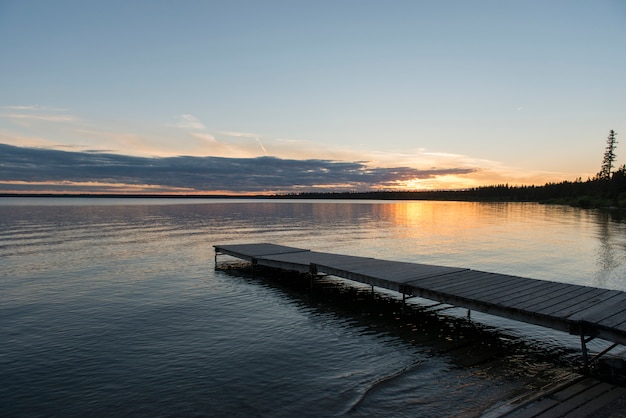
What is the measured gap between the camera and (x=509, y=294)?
12734 millimetres

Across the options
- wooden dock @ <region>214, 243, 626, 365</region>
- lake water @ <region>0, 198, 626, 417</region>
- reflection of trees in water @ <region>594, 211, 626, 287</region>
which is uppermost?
wooden dock @ <region>214, 243, 626, 365</region>

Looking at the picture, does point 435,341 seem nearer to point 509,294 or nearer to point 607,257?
point 509,294

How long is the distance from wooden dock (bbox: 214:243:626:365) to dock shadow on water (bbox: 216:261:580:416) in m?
0.99

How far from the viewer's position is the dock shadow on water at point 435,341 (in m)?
9.40

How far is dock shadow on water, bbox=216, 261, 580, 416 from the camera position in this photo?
9.40 m

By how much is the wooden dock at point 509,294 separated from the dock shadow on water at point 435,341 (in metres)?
0.99

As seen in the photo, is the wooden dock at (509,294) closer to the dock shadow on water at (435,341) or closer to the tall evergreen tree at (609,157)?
the dock shadow on water at (435,341)

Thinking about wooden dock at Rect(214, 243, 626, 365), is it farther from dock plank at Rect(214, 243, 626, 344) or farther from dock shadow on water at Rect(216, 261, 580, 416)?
dock shadow on water at Rect(216, 261, 580, 416)

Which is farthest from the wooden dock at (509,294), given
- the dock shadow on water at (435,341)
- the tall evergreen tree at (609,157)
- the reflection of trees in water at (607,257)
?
the tall evergreen tree at (609,157)

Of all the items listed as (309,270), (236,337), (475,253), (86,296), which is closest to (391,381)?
(236,337)

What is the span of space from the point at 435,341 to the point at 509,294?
2.83m

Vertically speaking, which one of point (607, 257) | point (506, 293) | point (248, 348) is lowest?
point (248, 348)

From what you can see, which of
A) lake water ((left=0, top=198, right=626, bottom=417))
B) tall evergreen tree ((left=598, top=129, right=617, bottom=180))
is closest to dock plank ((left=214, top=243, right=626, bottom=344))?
lake water ((left=0, top=198, right=626, bottom=417))

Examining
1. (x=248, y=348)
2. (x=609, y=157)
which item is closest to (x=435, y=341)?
(x=248, y=348)
